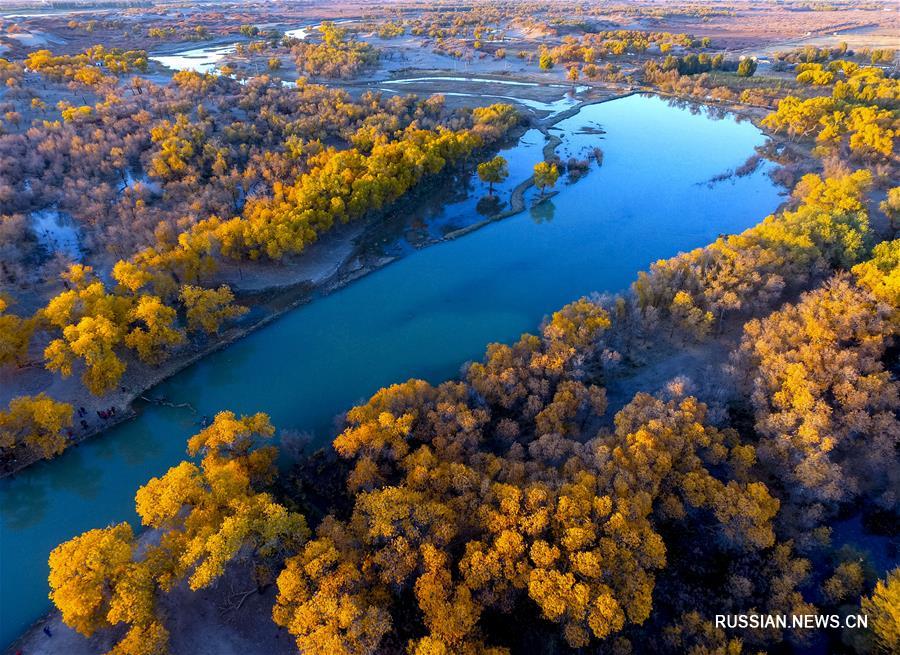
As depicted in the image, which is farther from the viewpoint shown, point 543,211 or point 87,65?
point 87,65

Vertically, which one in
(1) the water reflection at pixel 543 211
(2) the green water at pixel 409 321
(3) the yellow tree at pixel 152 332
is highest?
(3) the yellow tree at pixel 152 332

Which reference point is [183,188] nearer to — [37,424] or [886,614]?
[37,424]

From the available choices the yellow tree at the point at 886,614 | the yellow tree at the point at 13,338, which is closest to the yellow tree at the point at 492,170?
the yellow tree at the point at 13,338

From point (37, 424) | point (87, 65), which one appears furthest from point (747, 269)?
point (87, 65)

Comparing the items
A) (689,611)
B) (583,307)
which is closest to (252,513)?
(689,611)

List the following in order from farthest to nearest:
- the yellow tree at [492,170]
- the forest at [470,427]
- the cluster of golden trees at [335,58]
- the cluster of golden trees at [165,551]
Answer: the cluster of golden trees at [335,58] < the yellow tree at [492,170] < the forest at [470,427] < the cluster of golden trees at [165,551]

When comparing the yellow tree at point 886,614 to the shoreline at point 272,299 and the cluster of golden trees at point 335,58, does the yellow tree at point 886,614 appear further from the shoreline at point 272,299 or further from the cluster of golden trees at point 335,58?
the cluster of golden trees at point 335,58

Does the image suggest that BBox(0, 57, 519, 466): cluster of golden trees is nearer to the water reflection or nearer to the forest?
the forest

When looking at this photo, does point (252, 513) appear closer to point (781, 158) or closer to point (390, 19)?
point (781, 158)
